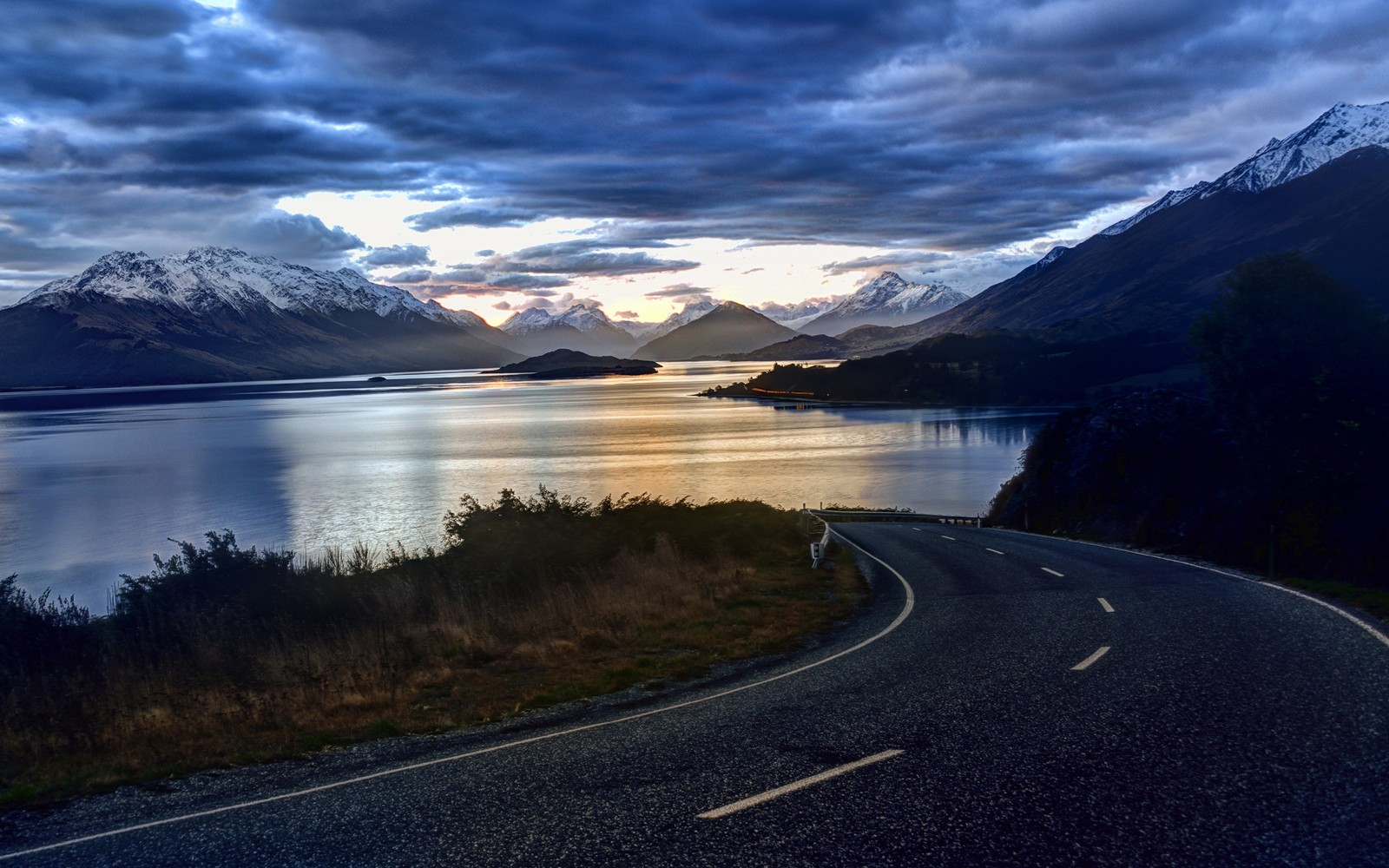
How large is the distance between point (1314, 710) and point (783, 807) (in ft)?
24.4

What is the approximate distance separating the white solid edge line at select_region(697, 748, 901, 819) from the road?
0.09 feet

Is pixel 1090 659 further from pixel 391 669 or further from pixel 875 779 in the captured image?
pixel 391 669

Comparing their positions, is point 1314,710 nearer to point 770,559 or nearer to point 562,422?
point 770,559

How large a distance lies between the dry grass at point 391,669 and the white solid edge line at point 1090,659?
18.8 ft

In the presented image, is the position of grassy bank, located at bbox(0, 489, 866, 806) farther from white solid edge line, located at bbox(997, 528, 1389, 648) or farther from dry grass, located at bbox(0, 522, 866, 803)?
white solid edge line, located at bbox(997, 528, 1389, 648)

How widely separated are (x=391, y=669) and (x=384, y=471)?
262 feet

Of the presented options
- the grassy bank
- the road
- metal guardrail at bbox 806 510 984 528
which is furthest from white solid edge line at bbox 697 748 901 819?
metal guardrail at bbox 806 510 984 528

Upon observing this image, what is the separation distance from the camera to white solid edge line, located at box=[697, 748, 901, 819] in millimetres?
8992

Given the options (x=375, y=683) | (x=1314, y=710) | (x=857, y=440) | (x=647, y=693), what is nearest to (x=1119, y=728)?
(x=1314, y=710)

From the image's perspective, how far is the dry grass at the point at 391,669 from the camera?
12297mm

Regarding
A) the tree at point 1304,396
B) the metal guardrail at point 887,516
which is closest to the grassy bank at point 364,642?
the tree at point 1304,396

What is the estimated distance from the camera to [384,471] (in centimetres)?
9206

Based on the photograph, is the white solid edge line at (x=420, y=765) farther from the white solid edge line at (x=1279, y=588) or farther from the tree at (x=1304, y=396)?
the tree at (x=1304, y=396)

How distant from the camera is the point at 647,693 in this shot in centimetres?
1448
